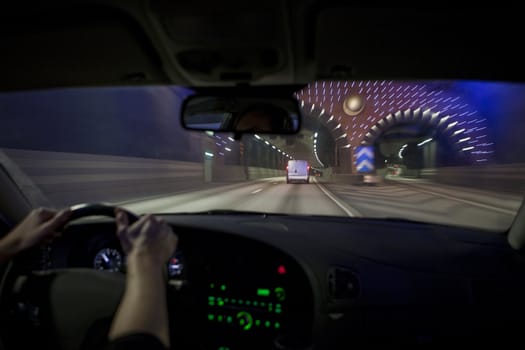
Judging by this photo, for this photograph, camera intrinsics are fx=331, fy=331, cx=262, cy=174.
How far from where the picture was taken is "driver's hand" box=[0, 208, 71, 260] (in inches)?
65.0

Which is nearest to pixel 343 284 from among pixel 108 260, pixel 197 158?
pixel 108 260

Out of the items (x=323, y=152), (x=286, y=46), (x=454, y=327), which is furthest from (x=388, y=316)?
(x=323, y=152)

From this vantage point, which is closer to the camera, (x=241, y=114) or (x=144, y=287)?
(x=144, y=287)

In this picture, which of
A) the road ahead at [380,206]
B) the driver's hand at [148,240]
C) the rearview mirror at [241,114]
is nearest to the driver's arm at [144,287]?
the driver's hand at [148,240]

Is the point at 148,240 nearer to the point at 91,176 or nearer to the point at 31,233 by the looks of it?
the point at 31,233

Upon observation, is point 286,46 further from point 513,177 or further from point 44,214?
point 513,177

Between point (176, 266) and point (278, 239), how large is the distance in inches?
32.3

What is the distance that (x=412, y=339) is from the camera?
2.39 metres

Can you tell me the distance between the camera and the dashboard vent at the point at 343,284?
2422mm

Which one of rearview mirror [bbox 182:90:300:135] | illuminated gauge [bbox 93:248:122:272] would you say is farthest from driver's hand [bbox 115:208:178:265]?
rearview mirror [bbox 182:90:300:135]

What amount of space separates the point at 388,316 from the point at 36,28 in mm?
3202

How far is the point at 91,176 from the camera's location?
11.2 metres

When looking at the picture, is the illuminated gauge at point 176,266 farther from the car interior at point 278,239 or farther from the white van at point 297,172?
the white van at point 297,172

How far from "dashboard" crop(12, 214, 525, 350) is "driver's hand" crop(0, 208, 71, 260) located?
0.70 meters
